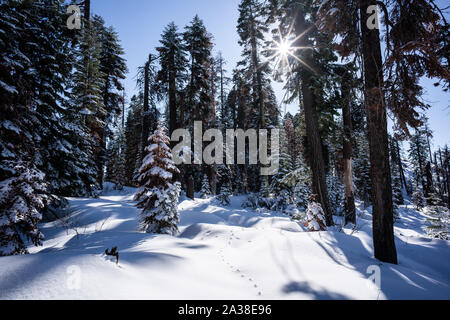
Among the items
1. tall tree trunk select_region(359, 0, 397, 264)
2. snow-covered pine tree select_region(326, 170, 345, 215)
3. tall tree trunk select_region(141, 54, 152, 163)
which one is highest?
tall tree trunk select_region(141, 54, 152, 163)

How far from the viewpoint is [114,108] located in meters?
19.0

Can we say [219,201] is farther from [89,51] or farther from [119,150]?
[119,150]

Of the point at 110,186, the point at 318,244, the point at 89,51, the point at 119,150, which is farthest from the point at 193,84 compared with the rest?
the point at 119,150

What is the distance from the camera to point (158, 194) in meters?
6.61

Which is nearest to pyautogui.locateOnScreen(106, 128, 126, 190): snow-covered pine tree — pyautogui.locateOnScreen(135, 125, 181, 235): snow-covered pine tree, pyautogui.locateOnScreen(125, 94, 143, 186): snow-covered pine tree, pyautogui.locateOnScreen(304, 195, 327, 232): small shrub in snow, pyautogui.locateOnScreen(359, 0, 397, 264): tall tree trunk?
pyautogui.locateOnScreen(125, 94, 143, 186): snow-covered pine tree

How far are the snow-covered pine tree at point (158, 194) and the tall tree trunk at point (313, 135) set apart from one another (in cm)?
504

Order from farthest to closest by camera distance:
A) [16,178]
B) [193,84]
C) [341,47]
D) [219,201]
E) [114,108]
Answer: [114,108] < [219,201] < [193,84] < [341,47] < [16,178]

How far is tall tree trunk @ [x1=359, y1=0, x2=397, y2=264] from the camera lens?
14.5ft

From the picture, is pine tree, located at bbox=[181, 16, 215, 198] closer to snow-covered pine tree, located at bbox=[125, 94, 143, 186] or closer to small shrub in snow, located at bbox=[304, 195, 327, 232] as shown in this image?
small shrub in snow, located at bbox=[304, 195, 327, 232]

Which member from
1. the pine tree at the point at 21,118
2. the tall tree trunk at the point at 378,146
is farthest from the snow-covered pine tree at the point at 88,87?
the tall tree trunk at the point at 378,146

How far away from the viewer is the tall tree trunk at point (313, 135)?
7.49 metres

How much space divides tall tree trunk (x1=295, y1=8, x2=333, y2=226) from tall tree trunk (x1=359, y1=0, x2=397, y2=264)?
284 cm

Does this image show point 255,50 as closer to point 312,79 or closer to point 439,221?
point 312,79

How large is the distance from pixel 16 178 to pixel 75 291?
402 cm
